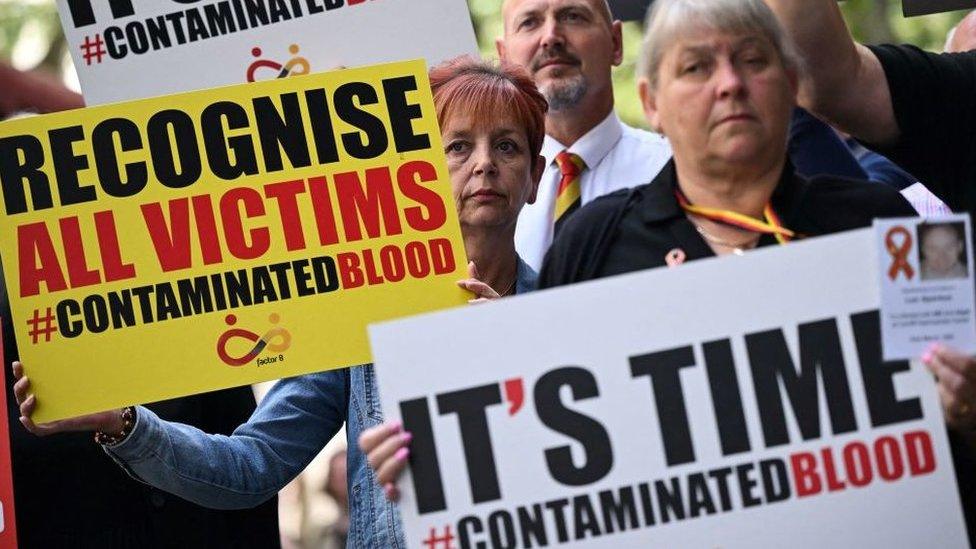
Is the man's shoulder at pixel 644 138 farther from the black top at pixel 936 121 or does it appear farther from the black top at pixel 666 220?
the black top at pixel 666 220

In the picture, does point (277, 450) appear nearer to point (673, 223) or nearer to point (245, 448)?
point (245, 448)

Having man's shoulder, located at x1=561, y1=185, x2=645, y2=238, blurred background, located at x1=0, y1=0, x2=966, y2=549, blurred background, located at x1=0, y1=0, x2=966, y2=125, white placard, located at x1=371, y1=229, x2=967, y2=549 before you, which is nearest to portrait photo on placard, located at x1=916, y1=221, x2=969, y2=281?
white placard, located at x1=371, y1=229, x2=967, y2=549

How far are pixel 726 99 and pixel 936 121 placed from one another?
565mm

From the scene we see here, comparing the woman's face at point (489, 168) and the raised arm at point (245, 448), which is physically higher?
the woman's face at point (489, 168)

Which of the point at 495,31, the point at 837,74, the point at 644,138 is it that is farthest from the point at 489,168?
the point at 495,31

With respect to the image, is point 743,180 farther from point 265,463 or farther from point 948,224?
point 265,463

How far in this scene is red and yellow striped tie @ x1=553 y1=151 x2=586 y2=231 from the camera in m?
4.33

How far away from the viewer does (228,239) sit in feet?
13.3

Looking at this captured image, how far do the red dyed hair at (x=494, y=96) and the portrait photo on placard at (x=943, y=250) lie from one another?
1.19 m

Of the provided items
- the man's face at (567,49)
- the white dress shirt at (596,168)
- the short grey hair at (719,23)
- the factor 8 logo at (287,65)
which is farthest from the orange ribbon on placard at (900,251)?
the factor 8 logo at (287,65)

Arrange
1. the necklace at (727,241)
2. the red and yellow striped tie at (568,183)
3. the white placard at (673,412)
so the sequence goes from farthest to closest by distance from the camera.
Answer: the red and yellow striped tie at (568,183) → the necklace at (727,241) → the white placard at (673,412)

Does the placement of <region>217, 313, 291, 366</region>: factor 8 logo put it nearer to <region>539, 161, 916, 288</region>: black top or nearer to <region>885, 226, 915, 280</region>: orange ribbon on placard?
<region>539, 161, 916, 288</region>: black top

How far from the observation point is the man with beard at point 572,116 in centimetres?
438

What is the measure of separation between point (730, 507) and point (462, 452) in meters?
0.52
